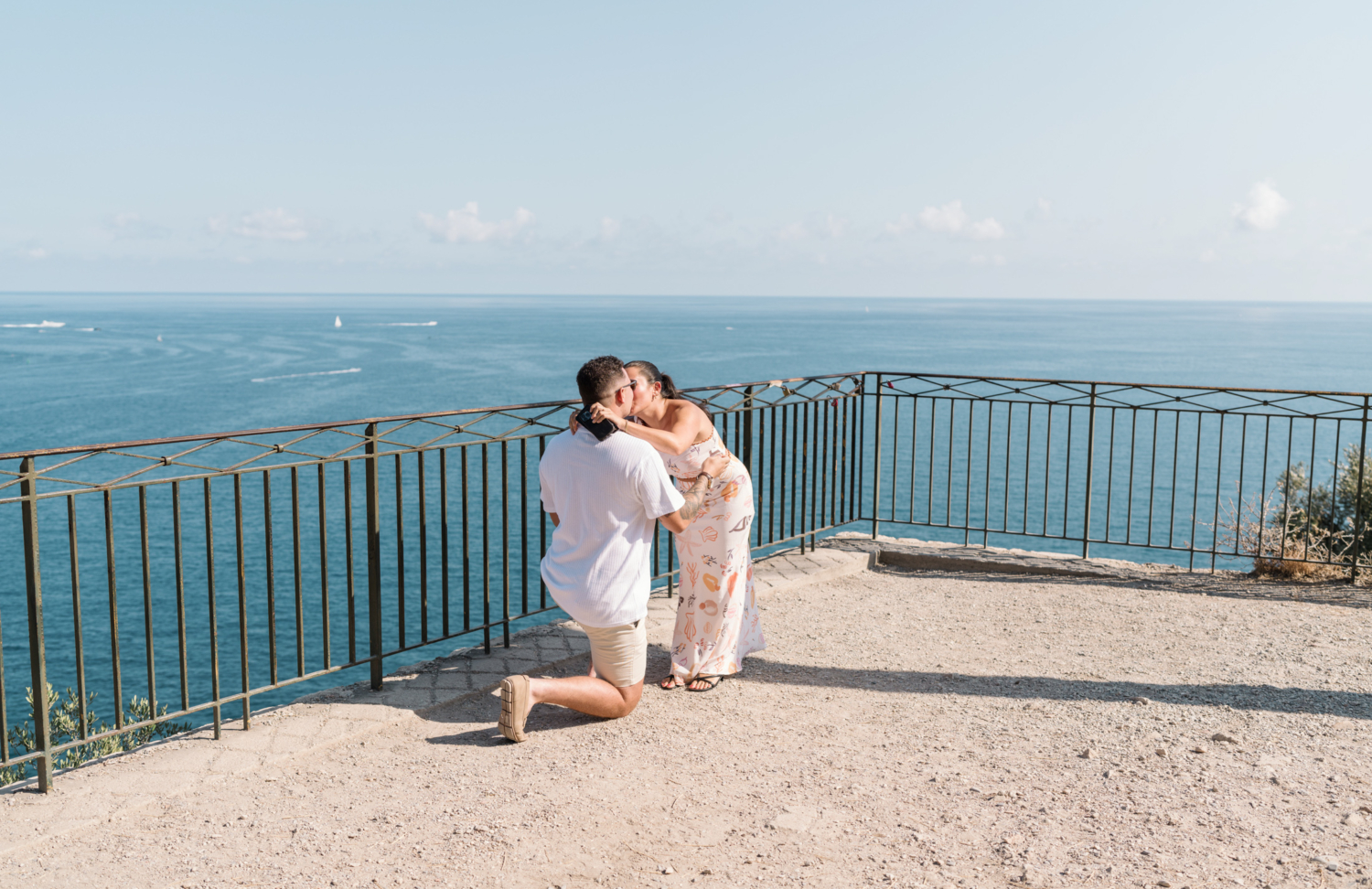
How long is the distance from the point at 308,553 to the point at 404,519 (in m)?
9.35

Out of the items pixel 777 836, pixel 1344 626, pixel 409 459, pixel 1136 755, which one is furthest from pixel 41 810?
pixel 409 459

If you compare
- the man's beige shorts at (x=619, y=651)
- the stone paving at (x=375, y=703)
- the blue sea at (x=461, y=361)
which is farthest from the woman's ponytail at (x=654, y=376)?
the blue sea at (x=461, y=361)

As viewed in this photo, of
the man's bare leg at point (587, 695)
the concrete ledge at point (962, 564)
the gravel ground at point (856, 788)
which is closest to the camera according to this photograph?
the gravel ground at point (856, 788)

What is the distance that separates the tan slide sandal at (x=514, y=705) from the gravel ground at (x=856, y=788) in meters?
0.10

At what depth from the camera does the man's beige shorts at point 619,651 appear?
4590 millimetres

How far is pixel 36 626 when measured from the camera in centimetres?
382

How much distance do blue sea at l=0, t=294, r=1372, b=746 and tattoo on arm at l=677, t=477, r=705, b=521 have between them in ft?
62.0

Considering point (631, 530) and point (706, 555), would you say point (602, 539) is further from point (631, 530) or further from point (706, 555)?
point (706, 555)

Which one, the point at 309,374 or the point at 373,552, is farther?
the point at 309,374

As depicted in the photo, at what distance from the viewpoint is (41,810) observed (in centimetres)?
377

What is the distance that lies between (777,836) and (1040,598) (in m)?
3.92

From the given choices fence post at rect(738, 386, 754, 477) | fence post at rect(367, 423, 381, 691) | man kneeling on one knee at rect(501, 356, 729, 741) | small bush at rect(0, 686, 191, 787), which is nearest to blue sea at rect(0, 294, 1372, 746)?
small bush at rect(0, 686, 191, 787)

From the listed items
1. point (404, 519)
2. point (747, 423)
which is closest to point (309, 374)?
point (404, 519)

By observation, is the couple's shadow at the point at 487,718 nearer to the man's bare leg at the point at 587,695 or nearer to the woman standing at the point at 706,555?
the man's bare leg at the point at 587,695
